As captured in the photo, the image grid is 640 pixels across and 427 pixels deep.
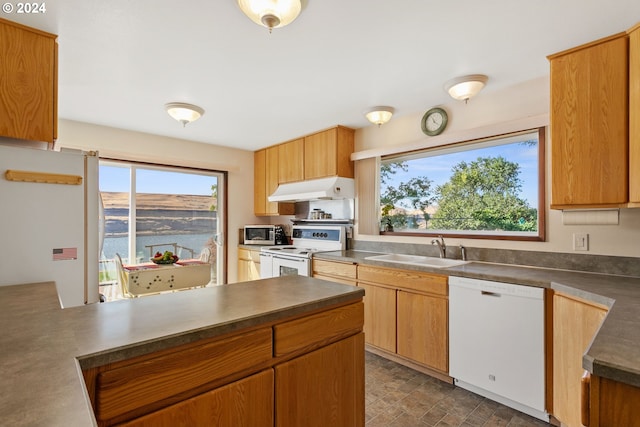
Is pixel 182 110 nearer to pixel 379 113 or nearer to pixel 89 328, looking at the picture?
pixel 379 113

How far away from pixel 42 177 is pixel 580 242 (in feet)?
11.1

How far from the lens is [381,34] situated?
6.01ft

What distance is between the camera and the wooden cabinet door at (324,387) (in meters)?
1.25

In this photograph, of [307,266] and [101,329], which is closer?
[101,329]

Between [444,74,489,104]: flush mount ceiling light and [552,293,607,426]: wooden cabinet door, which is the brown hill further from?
[552,293,607,426]: wooden cabinet door

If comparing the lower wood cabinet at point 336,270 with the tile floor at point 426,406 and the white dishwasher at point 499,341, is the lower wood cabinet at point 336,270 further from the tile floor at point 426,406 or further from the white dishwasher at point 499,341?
the white dishwasher at point 499,341

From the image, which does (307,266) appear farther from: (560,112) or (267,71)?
(560,112)

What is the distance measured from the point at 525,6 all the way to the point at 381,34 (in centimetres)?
73

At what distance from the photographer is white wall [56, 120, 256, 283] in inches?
132

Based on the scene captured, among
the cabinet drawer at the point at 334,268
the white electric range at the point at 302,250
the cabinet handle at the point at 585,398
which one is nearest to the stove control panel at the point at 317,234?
the white electric range at the point at 302,250

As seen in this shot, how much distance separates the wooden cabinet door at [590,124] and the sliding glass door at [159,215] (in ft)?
12.0

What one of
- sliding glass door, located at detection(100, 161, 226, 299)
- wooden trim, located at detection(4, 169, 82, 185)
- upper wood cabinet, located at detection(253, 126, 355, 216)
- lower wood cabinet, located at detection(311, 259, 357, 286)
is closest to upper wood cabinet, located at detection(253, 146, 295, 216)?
upper wood cabinet, located at detection(253, 126, 355, 216)

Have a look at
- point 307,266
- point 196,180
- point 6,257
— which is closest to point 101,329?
point 6,257

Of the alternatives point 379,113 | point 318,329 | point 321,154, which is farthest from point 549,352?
point 321,154
